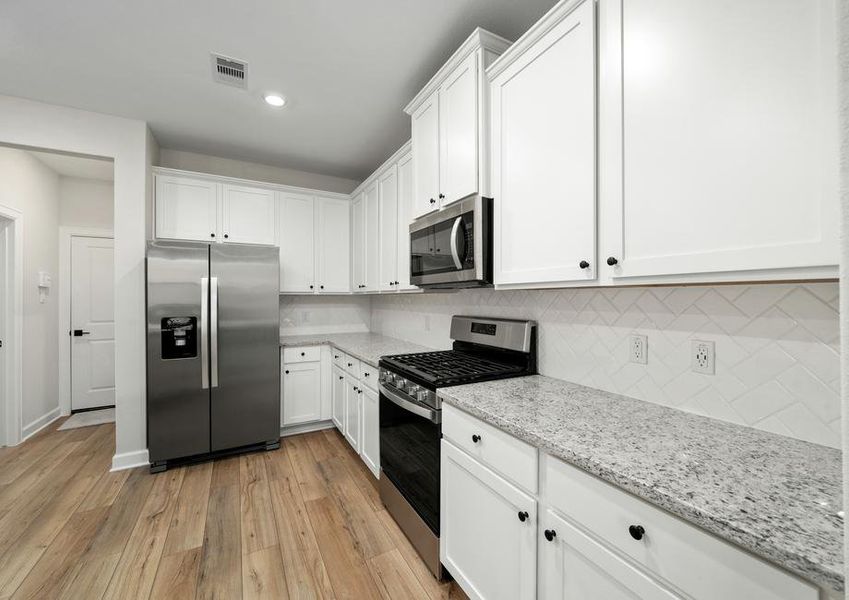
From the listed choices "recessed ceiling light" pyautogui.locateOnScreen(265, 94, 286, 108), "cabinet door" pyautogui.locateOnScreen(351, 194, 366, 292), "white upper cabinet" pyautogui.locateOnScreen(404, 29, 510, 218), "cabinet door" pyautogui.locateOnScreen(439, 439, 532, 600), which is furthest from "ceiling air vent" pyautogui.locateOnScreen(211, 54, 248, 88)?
"cabinet door" pyautogui.locateOnScreen(439, 439, 532, 600)

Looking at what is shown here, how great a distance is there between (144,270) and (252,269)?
81cm

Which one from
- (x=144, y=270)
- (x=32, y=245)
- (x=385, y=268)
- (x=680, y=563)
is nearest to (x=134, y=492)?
(x=144, y=270)

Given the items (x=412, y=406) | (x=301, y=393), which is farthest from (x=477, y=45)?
(x=301, y=393)

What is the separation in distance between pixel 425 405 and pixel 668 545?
1037mm

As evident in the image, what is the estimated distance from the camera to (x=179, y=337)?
2.76 metres

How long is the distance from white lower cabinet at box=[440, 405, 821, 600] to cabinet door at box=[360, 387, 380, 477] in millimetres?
829

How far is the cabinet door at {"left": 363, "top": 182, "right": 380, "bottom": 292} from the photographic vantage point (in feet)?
10.5

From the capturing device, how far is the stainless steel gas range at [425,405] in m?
1.66

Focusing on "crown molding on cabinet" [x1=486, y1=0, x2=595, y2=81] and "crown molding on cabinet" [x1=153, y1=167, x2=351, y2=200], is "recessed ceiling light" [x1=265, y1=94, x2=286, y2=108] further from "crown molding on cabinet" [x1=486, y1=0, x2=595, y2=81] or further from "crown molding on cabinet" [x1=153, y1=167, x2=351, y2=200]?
"crown molding on cabinet" [x1=486, y1=0, x2=595, y2=81]

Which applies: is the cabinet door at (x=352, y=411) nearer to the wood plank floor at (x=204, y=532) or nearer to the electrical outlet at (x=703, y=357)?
the wood plank floor at (x=204, y=532)

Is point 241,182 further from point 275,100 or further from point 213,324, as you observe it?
point 213,324

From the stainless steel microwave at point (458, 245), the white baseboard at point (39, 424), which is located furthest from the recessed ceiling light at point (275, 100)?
the white baseboard at point (39, 424)

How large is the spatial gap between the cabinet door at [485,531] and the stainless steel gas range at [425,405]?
0.35ft

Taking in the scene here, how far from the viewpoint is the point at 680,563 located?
28.9 inches
